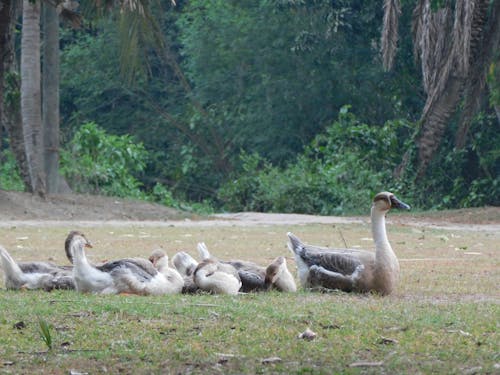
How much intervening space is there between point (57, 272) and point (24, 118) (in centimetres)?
1455

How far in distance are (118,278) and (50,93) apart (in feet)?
54.4

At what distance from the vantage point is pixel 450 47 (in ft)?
84.4

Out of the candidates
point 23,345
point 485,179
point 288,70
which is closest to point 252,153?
point 288,70

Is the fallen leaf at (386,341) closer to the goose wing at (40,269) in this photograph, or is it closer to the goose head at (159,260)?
the goose head at (159,260)

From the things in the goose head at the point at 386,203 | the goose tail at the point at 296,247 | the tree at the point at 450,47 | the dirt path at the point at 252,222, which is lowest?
the dirt path at the point at 252,222

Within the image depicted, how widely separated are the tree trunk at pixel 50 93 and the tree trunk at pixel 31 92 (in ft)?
3.88

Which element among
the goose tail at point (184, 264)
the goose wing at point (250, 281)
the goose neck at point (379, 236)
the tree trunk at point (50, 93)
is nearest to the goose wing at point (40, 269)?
the goose tail at point (184, 264)

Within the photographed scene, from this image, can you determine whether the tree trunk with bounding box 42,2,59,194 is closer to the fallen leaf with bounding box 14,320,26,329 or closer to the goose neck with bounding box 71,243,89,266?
the goose neck with bounding box 71,243,89,266

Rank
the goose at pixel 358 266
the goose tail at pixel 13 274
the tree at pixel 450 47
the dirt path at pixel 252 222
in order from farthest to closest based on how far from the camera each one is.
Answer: the tree at pixel 450 47 < the dirt path at pixel 252 222 < the goose tail at pixel 13 274 < the goose at pixel 358 266

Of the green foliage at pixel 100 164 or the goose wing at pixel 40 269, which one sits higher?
the goose wing at pixel 40 269

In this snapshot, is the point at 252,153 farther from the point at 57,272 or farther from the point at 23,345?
the point at 23,345

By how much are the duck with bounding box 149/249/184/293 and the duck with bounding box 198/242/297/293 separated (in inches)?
17.2

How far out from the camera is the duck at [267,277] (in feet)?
30.1

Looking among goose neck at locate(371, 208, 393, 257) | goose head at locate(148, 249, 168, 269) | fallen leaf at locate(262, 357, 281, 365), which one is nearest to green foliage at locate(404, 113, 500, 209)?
goose neck at locate(371, 208, 393, 257)
